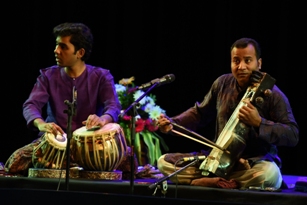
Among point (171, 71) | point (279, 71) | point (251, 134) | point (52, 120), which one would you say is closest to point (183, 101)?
point (171, 71)

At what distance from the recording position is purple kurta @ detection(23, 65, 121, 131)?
20.7ft

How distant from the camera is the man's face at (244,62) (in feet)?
18.0

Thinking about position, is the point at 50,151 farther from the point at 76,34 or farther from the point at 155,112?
the point at 155,112

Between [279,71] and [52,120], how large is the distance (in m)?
2.28

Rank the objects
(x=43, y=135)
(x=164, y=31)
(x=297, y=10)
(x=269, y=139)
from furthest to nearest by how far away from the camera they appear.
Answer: (x=164, y=31), (x=297, y=10), (x=43, y=135), (x=269, y=139)

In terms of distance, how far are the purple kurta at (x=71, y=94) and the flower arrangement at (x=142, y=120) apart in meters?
0.67

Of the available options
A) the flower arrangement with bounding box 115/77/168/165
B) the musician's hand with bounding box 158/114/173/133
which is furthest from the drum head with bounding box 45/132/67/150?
the flower arrangement with bounding box 115/77/168/165

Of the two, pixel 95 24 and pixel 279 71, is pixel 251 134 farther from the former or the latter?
pixel 95 24

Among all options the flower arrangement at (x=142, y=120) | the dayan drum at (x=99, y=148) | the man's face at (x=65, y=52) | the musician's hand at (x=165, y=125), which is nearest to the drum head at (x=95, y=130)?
the dayan drum at (x=99, y=148)

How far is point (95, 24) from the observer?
7.93m

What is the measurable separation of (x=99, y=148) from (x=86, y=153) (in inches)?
4.7

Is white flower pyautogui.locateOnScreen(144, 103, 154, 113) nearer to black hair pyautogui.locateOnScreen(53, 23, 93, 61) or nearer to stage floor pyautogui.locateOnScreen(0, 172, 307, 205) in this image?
black hair pyautogui.locateOnScreen(53, 23, 93, 61)

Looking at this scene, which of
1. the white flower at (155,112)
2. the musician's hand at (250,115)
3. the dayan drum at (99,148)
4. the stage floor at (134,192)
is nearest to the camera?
the stage floor at (134,192)

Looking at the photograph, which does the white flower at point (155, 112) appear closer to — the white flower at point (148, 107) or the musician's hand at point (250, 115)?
the white flower at point (148, 107)
